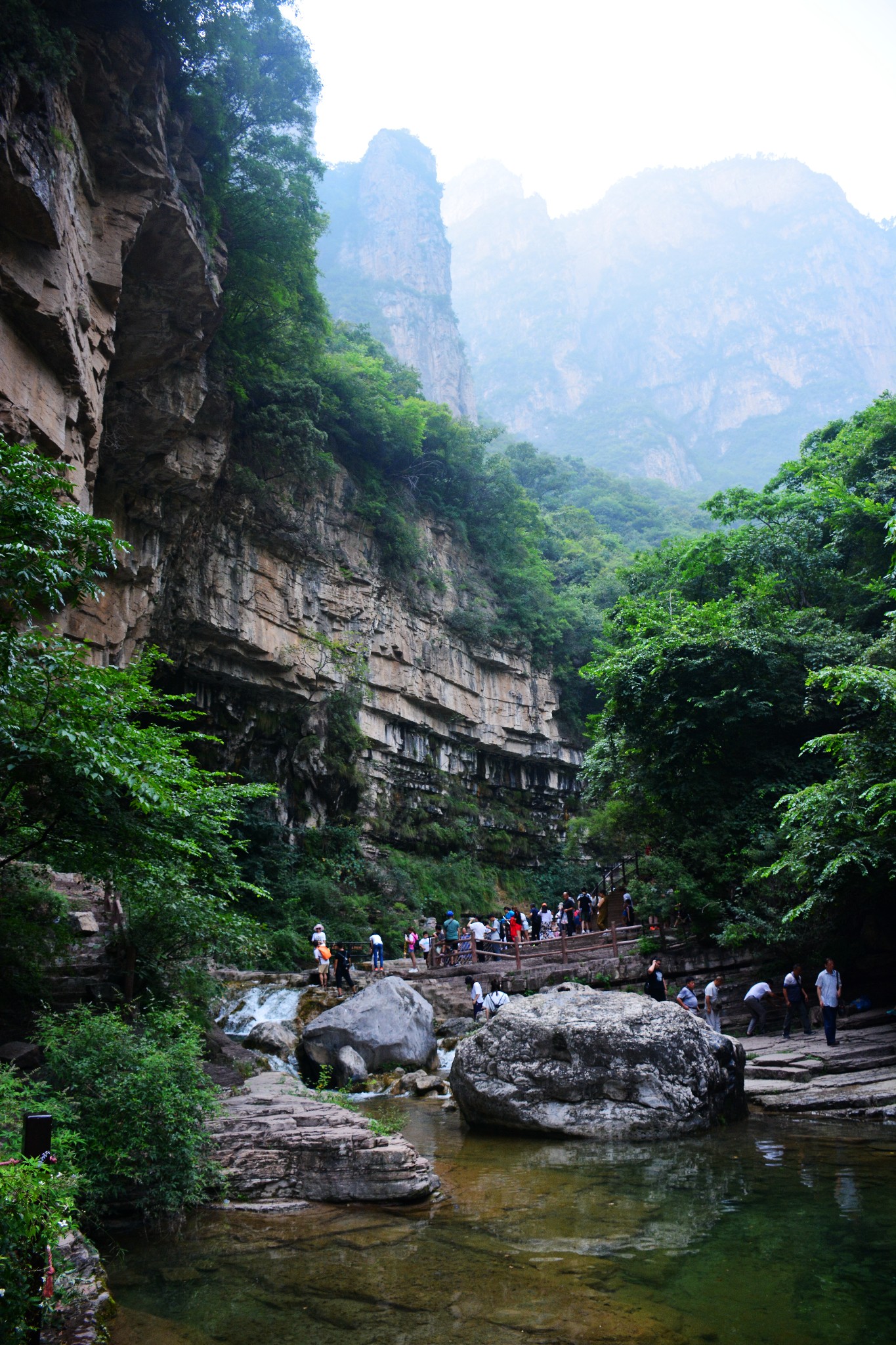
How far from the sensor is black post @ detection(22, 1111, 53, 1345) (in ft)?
10.9

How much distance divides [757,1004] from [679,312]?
5867 inches

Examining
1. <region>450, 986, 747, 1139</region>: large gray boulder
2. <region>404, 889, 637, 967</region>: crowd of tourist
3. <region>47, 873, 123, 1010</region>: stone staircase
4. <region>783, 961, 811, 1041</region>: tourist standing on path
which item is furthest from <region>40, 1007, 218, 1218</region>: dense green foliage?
<region>404, 889, 637, 967</region>: crowd of tourist

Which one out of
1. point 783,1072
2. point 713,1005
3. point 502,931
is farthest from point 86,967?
point 502,931

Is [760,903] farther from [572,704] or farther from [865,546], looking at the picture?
[572,704]

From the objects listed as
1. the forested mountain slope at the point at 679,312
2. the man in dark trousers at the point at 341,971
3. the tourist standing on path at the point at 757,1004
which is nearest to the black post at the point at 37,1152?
the tourist standing on path at the point at 757,1004

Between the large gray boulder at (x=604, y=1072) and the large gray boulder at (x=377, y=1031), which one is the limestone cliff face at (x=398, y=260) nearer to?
the large gray boulder at (x=377, y=1031)

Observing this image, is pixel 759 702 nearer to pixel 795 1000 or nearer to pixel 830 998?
pixel 795 1000

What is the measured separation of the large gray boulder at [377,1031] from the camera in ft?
43.5

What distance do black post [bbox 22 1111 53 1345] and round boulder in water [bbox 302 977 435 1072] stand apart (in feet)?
33.0

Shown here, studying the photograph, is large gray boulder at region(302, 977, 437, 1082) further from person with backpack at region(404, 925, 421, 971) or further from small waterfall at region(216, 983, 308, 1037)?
person with backpack at region(404, 925, 421, 971)

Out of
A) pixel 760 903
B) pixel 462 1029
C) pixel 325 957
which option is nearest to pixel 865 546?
pixel 760 903

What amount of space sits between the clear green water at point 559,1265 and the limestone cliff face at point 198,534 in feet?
28.9

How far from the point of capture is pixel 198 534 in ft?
71.1

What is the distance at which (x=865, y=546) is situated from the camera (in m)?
18.5
